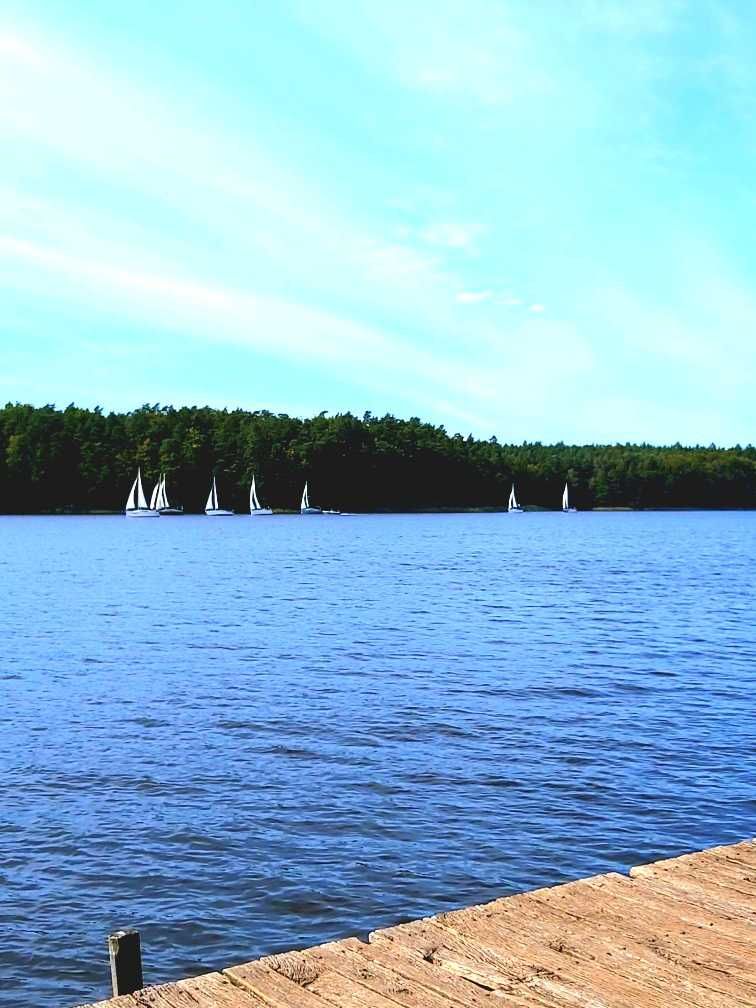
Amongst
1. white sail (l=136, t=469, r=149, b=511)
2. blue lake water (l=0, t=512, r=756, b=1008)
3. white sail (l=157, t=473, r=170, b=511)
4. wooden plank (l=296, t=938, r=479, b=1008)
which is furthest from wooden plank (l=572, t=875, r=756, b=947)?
white sail (l=157, t=473, r=170, b=511)

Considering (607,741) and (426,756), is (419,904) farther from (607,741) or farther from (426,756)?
(607,741)

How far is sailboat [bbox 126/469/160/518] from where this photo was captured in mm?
189750

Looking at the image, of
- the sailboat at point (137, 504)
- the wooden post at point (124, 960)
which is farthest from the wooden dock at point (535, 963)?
the sailboat at point (137, 504)

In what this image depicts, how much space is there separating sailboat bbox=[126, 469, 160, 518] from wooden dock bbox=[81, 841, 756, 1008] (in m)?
184

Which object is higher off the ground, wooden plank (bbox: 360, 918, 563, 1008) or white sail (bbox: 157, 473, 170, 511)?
white sail (bbox: 157, 473, 170, 511)

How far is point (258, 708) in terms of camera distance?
2394 cm

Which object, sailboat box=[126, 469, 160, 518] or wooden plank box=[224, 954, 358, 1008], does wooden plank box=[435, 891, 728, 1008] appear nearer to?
wooden plank box=[224, 954, 358, 1008]

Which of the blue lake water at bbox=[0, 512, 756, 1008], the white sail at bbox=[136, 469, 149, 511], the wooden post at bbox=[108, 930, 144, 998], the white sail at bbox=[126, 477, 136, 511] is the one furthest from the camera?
the white sail at bbox=[136, 469, 149, 511]

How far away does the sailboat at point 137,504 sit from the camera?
623ft

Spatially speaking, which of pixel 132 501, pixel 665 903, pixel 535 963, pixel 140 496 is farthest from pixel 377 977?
pixel 140 496

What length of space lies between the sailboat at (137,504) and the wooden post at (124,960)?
18420cm

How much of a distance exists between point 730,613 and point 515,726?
26.8 m

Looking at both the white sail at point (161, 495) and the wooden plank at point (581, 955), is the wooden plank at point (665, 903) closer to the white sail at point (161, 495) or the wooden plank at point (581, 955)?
the wooden plank at point (581, 955)

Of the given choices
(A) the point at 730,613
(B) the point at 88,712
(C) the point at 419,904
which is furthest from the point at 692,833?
(A) the point at 730,613
